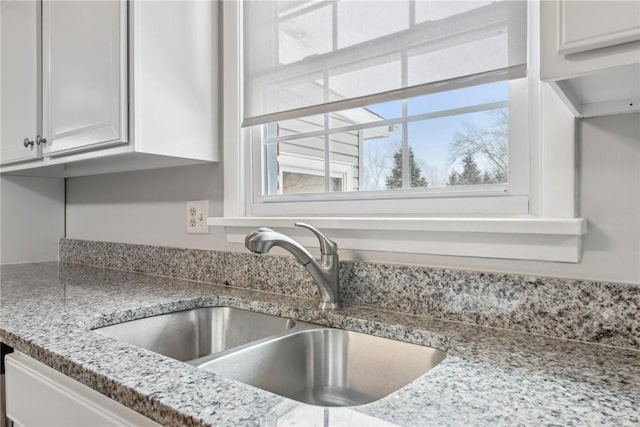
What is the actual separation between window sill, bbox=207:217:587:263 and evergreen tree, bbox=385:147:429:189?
153mm

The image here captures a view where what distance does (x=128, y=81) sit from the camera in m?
1.24

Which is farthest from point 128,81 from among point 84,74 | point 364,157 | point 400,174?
point 400,174

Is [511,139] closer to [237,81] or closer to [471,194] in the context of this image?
[471,194]

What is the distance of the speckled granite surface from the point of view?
2.47 feet

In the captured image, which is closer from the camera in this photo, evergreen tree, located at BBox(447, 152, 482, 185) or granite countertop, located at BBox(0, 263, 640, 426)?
granite countertop, located at BBox(0, 263, 640, 426)

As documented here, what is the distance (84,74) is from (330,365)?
120cm

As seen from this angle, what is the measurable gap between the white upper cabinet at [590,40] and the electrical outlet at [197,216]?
116 centimetres

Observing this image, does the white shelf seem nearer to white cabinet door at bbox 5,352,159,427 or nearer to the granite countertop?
the granite countertop

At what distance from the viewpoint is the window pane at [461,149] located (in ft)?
3.26

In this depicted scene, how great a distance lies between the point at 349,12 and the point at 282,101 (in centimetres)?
32

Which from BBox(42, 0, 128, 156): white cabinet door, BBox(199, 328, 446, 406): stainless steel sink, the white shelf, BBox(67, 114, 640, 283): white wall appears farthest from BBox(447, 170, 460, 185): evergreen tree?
BBox(42, 0, 128, 156): white cabinet door

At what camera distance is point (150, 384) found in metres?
0.58

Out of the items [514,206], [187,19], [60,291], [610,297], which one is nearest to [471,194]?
[514,206]

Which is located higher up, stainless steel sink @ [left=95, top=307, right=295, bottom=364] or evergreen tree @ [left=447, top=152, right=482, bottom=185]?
evergreen tree @ [left=447, top=152, right=482, bottom=185]
